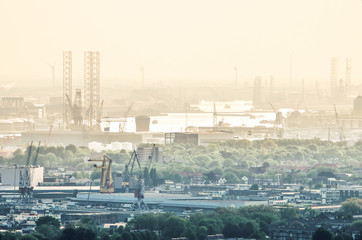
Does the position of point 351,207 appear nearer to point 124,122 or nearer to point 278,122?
point 124,122

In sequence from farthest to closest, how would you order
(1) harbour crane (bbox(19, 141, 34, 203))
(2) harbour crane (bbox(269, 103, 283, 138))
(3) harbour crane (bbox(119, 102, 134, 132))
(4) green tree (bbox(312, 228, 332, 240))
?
(2) harbour crane (bbox(269, 103, 283, 138)), (3) harbour crane (bbox(119, 102, 134, 132)), (1) harbour crane (bbox(19, 141, 34, 203)), (4) green tree (bbox(312, 228, 332, 240))

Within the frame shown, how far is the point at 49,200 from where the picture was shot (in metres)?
76.4

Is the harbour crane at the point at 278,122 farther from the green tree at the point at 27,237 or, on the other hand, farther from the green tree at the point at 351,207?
the green tree at the point at 27,237

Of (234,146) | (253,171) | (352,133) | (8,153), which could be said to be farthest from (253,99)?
(253,171)

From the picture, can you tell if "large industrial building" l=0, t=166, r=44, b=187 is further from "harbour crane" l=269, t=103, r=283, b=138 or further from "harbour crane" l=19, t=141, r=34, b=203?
"harbour crane" l=269, t=103, r=283, b=138

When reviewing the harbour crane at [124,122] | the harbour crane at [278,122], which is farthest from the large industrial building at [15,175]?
the harbour crane at [278,122]

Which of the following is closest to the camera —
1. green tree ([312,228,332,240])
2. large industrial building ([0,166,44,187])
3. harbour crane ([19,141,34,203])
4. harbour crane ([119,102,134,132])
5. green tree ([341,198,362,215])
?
green tree ([312,228,332,240])

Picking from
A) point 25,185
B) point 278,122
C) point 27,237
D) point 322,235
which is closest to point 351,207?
point 322,235

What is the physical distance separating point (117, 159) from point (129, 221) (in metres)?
44.7

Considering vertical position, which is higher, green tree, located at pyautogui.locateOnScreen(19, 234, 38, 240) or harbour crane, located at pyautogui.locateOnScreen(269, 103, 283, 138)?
harbour crane, located at pyautogui.locateOnScreen(269, 103, 283, 138)

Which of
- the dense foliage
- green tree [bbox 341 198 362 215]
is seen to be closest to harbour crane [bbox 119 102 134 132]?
the dense foliage

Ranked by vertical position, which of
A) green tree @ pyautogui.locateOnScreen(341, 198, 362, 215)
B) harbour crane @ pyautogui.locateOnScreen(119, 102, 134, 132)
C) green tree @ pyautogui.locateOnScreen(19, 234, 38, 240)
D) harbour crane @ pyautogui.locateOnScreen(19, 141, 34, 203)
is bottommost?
green tree @ pyautogui.locateOnScreen(19, 234, 38, 240)

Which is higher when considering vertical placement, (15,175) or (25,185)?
(15,175)

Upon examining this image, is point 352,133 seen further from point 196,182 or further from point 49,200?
point 49,200
